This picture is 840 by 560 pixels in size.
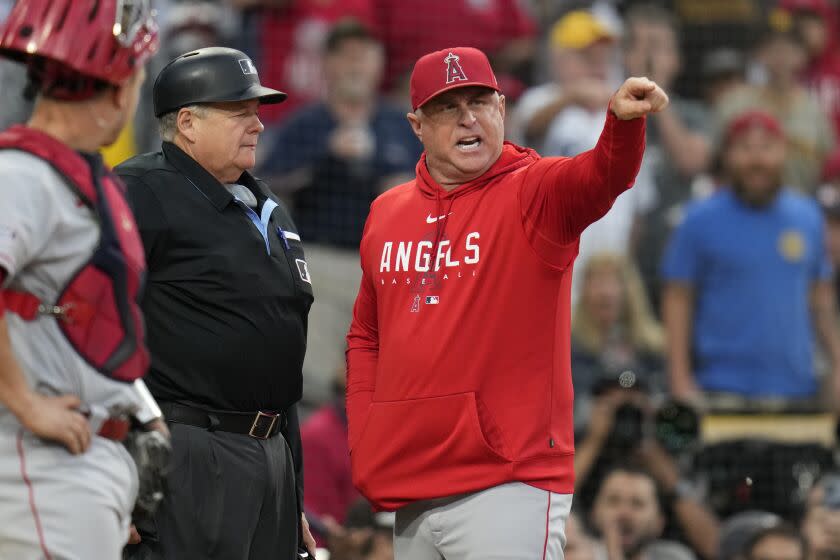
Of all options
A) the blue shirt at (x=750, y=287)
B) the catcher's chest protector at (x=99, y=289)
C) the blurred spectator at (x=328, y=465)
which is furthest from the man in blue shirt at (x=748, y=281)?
the catcher's chest protector at (x=99, y=289)

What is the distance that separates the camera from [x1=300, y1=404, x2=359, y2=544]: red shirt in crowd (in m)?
6.93

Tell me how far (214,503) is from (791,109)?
20.7 feet

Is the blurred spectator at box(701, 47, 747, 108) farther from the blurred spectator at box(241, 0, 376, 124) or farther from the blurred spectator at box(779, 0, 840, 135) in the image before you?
the blurred spectator at box(241, 0, 376, 124)

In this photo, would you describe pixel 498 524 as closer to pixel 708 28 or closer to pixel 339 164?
pixel 339 164

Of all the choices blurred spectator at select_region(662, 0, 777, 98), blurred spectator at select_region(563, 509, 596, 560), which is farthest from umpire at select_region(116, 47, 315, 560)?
blurred spectator at select_region(662, 0, 777, 98)

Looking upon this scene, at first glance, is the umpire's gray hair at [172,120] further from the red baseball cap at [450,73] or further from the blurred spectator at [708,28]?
the blurred spectator at [708,28]

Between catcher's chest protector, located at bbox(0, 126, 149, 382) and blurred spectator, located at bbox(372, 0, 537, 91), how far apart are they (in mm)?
6037

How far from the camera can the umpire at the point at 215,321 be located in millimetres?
4145

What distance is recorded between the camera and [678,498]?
720cm

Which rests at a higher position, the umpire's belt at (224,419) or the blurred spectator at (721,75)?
the blurred spectator at (721,75)

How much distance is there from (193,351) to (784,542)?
3.33 meters

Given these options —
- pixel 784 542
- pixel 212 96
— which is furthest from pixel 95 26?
pixel 784 542

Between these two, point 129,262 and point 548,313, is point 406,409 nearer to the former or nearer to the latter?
point 548,313

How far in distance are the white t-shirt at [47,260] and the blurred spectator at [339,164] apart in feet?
16.3
